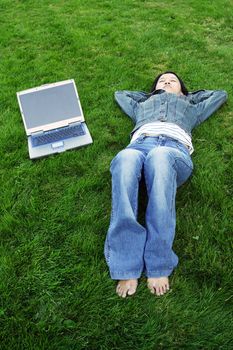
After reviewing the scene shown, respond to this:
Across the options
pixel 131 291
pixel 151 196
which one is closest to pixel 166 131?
pixel 151 196

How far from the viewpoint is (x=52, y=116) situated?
5.09 meters

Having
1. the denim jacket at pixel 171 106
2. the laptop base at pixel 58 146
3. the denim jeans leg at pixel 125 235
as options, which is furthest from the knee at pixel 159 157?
the laptop base at pixel 58 146

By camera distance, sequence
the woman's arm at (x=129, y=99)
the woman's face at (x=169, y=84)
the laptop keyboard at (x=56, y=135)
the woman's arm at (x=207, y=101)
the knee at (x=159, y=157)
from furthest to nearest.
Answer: the woman's arm at (x=129, y=99) → the woman's face at (x=169, y=84) → the woman's arm at (x=207, y=101) → the laptop keyboard at (x=56, y=135) → the knee at (x=159, y=157)

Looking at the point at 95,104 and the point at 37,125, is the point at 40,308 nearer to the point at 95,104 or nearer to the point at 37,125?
the point at 37,125

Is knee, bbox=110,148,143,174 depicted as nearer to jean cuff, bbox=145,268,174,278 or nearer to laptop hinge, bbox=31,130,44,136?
jean cuff, bbox=145,268,174,278

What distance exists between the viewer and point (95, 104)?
5922mm

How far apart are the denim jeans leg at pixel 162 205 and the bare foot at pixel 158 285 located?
4 cm

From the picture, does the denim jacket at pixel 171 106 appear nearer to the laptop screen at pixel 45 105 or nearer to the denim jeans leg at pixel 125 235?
the laptop screen at pixel 45 105

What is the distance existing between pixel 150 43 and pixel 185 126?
3304 millimetres

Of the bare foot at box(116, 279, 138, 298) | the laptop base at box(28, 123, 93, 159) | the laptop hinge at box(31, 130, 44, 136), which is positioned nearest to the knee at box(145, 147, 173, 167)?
the bare foot at box(116, 279, 138, 298)

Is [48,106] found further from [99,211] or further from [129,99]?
[99,211]

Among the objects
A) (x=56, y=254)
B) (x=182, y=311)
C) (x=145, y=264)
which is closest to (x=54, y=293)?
(x=56, y=254)

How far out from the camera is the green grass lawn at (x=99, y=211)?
308cm

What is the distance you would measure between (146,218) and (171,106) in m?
1.81
